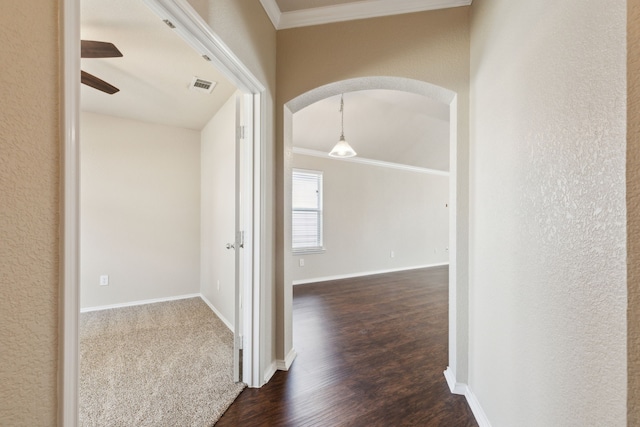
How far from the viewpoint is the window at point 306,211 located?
16.7 feet

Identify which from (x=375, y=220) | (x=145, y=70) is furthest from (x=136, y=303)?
(x=375, y=220)

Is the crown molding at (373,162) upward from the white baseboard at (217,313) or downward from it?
upward

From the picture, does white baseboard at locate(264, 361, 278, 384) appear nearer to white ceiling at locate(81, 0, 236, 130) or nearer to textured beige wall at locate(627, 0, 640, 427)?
textured beige wall at locate(627, 0, 640, 427)

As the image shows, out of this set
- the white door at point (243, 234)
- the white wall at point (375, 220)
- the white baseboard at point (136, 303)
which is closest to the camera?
the white door at point (243, 234)

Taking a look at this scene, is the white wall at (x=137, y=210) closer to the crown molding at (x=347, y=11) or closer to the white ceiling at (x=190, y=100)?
the white ceiling at (x=190, y=100)

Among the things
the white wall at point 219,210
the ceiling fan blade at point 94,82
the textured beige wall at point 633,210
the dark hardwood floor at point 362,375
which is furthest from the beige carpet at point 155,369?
the ceiling fan blade at point 94,82

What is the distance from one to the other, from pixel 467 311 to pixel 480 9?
190 cm

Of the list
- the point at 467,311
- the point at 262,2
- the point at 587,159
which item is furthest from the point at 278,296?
the point at 262,2

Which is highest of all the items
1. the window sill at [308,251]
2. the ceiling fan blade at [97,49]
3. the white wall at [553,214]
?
the ceiling fan blade at [97,49]

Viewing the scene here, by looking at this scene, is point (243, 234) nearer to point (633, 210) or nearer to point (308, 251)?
point (633, 210)

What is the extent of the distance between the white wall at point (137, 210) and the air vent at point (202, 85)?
150 centimetres

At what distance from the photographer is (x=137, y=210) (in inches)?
151

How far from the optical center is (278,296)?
2.16 m

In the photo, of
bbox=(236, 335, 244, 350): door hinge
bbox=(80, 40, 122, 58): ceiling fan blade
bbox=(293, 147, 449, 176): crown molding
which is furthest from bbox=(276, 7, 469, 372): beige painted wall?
bbox=(293, 147, 449, 176): crown molding
